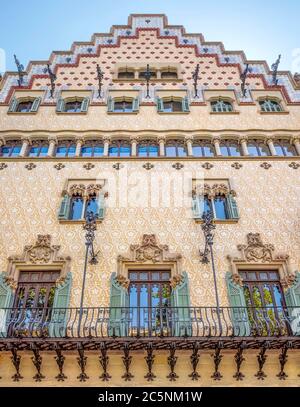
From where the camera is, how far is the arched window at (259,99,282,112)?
575 inches

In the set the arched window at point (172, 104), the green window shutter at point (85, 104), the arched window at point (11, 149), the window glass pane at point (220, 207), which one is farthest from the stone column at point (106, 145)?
the window glass pane at point (220, 207)

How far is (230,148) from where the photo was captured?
13250 mm

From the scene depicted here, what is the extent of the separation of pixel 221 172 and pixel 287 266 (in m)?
3.56

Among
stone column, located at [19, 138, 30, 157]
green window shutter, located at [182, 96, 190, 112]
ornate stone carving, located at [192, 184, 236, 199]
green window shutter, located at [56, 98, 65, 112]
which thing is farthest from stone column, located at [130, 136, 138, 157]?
stone column, located at [19, 138, 30, 157]

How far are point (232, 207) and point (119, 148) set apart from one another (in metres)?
4.13

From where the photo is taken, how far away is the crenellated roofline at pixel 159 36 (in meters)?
15.5

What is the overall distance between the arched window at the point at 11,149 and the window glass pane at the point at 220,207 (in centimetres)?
607

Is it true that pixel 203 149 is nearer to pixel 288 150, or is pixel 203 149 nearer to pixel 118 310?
pixel 288 150

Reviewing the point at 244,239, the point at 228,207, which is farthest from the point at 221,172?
the point at 244,239

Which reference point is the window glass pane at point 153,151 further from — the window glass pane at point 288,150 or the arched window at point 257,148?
the window glass pane at point 288,150

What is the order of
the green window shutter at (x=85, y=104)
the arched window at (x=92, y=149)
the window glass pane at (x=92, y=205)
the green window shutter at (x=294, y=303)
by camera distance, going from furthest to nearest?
the green window shutter at (x=85, y=104) < the arched window at (x=92, y=149) < the window glass pane at (x=92, y=205) < the green window shutter at (x=294, y=303)

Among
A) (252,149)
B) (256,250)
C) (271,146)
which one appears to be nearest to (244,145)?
(252,149)

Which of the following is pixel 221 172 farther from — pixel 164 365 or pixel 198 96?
Result: pixel 164 365

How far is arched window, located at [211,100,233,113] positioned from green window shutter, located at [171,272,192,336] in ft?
22.9
